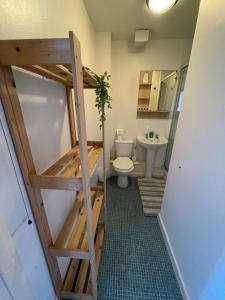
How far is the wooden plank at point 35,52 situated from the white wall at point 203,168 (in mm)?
875

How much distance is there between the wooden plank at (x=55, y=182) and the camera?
0.64 meters

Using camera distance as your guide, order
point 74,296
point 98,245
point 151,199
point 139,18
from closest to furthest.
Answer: point 74,296 → point 98,245 → point 139,18 → point 151,199

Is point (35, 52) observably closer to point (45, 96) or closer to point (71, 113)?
point (45, 96)

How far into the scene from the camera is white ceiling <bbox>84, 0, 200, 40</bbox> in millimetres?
1461

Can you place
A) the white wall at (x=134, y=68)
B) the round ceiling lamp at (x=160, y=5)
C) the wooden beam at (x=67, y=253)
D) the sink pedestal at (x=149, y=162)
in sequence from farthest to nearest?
the sink pedestal at (x=149, y=162) < the white wall at (x=134, y=68) < the round ceiling lamp at (x=160, y=5) < the wooden beam at (x=67, y=253)

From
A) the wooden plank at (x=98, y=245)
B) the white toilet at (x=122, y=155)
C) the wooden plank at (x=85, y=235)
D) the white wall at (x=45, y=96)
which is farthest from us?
the white toilet at (x=122, y=155)

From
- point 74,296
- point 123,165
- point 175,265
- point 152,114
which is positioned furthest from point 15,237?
point 152,114

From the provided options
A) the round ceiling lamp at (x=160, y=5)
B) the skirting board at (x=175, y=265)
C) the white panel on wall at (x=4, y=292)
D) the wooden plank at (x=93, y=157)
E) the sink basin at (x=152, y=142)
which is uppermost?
the round ceiling lamp at (x=160, y=5)

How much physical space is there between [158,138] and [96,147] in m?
1.75

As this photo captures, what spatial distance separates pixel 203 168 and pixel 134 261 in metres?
1.12

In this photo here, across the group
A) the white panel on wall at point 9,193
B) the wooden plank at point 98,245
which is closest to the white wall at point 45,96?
the white panel on wall at point 9,193

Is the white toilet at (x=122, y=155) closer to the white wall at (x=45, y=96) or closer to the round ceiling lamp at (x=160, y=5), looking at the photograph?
the white wall at (x=45, y=96)

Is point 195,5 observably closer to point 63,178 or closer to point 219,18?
point 219,18

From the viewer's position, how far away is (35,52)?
0.46 meters
